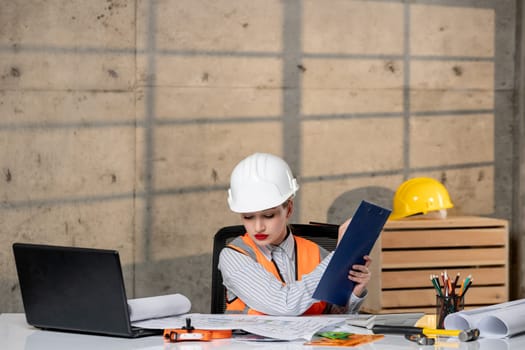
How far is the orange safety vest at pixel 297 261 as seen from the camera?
281 cm

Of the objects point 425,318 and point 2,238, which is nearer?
point 425,318

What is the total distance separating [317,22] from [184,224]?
1.54 m

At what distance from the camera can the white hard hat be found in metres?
2.77

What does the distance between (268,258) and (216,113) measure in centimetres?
250

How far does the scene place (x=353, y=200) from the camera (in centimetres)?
548

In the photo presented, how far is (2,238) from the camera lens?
4.99 meters

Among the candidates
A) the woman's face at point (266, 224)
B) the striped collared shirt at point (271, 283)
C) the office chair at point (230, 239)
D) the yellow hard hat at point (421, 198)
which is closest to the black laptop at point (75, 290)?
the striped collared shirt at point (271, 283)

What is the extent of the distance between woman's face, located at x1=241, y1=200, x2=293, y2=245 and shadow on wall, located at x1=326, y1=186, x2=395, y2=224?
8.59ft

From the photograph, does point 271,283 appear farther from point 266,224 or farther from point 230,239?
point 230,239

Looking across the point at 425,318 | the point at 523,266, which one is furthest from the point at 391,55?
the point at 425,318

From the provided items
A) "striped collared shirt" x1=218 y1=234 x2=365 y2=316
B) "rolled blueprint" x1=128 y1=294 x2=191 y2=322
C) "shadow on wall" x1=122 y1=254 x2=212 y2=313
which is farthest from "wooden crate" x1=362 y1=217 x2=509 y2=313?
"rolled blueprint" x1=128 y1=294 x2=191 y2=322

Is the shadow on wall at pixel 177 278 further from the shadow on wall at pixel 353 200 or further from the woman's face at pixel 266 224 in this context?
the woman's face at pixel 266 224

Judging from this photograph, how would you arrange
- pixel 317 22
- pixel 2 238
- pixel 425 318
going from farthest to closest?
pixel 317 22, pixel 2 238, pixel 425 318

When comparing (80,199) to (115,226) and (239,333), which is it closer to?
(115,226)
